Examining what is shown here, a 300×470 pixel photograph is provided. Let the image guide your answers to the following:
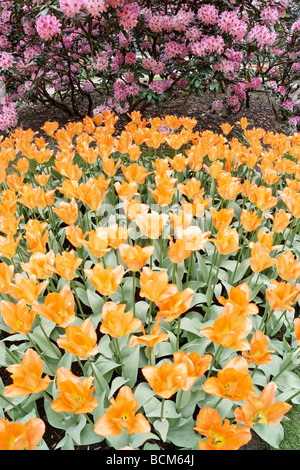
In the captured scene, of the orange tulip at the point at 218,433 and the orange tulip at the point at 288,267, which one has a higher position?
the orange tulip at the point at 288,267

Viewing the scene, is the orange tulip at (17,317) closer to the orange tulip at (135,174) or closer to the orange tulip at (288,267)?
the orange tulip at (288,267)

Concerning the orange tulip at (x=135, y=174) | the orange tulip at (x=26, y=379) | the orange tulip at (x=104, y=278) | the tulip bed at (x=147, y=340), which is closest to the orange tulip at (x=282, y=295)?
the tulip bed at (x=147, y=340)

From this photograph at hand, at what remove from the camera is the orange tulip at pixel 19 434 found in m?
0.93

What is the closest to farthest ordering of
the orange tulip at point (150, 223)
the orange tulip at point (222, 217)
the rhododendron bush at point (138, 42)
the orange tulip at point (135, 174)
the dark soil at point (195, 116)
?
the orange tulip at point (150, 223) → the orange tulip at point (222, 217) → the orange tulip at point (135, 174) → the rhododendron bush at point (138, 42) → the dark soil at point (195, 116)

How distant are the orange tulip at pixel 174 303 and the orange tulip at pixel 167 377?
0.60ft

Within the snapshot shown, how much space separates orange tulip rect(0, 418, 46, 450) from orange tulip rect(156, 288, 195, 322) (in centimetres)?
51

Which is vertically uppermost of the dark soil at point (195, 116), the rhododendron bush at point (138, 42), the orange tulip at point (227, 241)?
the rhododendron bush at point (138, 42)

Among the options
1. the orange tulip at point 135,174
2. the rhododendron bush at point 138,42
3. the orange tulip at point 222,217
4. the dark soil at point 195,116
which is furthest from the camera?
the dark soil at point 195,116

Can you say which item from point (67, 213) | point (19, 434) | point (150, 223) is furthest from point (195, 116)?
point (19, 434)

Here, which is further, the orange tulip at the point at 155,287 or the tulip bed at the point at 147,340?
the orange tulip at the point at 155,287

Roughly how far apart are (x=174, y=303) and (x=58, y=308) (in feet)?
1.40

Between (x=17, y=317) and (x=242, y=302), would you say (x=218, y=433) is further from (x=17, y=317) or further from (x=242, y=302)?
(x=17, y=317)

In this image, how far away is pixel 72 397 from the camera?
3.34ft

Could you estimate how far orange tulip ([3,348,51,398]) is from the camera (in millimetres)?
1055
